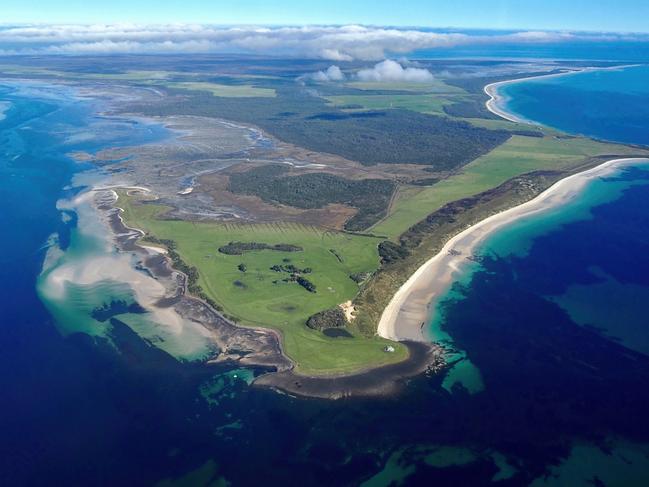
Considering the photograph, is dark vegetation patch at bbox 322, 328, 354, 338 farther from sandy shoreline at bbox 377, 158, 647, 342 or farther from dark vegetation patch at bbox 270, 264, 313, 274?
dark vegetation patch at bbox 270, 264, 313, 274

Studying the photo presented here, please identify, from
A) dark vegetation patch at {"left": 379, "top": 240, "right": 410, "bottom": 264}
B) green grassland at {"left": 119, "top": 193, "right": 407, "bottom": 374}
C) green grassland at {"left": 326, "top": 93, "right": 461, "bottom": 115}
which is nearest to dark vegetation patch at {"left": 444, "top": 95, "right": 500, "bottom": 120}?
green grassland at {"left": 326, "top": 93, "right": 461, "bottom": 115}

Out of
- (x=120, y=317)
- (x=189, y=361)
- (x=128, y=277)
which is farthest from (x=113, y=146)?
(x=189, y=361)

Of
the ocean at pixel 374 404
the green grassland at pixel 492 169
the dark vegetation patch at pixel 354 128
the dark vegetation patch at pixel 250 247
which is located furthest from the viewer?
the dark vegetation patch at pixel 354 128

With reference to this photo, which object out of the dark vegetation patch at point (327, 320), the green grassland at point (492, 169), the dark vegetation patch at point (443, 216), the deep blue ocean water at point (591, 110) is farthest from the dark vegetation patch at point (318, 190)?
the deep blue ocean water at point (591, 110)

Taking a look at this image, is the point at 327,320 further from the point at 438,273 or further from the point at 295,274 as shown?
the point at 438,273

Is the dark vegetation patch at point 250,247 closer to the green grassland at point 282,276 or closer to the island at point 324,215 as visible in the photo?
the island at point 324,215

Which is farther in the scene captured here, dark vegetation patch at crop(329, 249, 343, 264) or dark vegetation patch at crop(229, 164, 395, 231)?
dark vegetation patch at crop(229, 164, 395, 231)
